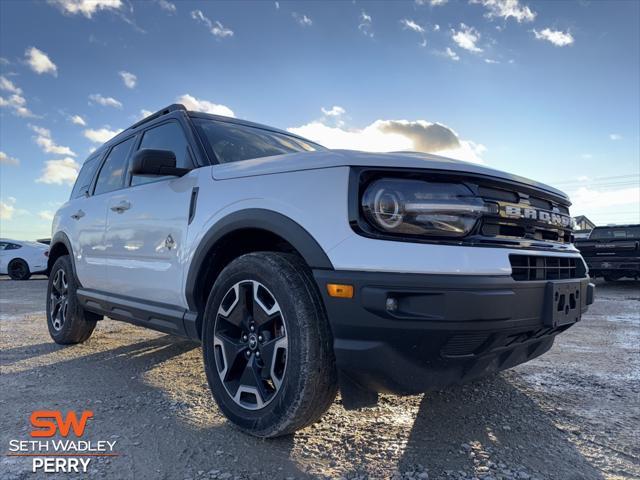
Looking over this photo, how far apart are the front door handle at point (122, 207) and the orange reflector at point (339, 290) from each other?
83.5 inches

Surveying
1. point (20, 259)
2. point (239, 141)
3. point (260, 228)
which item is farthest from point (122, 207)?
point (20, 259)

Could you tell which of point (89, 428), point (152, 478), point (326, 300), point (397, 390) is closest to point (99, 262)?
point (89, 428)

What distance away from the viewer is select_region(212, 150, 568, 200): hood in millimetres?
1994

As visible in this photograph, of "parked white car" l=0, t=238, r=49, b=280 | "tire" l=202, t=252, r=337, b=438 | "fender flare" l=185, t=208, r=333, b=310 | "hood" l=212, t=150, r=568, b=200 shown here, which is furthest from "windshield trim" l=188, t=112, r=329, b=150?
"parked white car" l=0, t=238, r=49, b=280

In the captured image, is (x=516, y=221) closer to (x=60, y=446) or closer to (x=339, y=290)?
(x=339, y=290)

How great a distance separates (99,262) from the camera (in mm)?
3836

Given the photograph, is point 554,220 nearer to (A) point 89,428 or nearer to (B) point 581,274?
(B) point 581,274

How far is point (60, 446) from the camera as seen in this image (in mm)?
2238

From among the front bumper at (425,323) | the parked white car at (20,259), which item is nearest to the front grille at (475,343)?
the front bumper at (425,323)

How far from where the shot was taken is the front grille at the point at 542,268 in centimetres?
202

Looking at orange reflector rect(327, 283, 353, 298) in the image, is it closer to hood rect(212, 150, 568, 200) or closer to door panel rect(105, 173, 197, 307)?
hood rect(212, 150, 568, 200)

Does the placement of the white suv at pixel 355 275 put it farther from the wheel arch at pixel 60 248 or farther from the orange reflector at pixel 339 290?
the wheel arch at pixel 60 248

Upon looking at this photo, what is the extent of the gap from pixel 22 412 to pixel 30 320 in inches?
161

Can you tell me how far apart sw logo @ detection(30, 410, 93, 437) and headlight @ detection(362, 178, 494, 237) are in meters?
1.87
